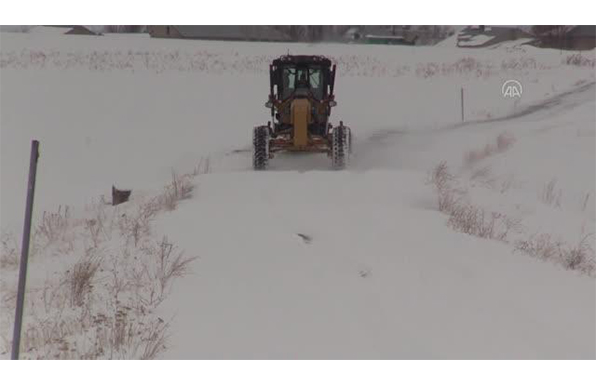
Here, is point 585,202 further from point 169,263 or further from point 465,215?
point 169,263

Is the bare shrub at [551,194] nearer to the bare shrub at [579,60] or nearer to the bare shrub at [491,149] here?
the bare shrub at [491,149]

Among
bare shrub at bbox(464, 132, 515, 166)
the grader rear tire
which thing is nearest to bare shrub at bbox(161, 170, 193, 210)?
the grader rear tire

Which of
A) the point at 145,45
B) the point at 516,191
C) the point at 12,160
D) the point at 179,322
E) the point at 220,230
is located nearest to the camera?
the point at 179,322

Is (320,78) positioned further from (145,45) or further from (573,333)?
(573,333)

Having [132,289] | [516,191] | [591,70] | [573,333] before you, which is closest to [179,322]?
[132,289]

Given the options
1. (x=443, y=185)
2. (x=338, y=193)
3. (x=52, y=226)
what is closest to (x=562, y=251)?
(x=443, y=185)

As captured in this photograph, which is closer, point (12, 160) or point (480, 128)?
point (12, 160)
